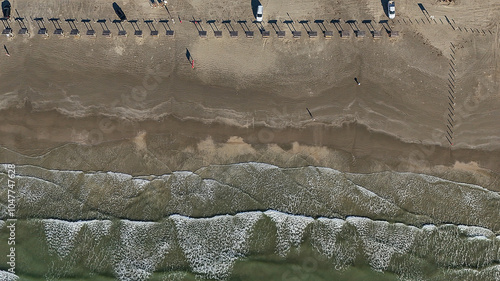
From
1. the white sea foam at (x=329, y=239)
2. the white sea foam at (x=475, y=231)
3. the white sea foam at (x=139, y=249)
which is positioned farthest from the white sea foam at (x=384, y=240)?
the white sea foam at (x=139, y=249)

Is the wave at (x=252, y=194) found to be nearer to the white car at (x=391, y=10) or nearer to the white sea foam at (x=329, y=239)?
the white sea foam at (x=329, y=239)

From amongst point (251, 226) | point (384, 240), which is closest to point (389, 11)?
point (384, 240)

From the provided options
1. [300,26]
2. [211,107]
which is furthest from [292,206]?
[300,26]

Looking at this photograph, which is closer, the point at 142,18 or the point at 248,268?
the point at 248,268

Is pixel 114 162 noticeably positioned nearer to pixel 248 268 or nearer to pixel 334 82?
pixel 248 268

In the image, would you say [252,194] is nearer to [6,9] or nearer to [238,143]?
[238,143]

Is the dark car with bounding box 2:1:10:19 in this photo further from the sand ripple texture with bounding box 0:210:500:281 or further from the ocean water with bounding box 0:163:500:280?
the sand ripple texture with bounding box 0:210:500:281

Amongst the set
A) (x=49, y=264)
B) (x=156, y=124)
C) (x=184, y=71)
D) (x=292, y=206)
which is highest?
(x=184, y=71)
